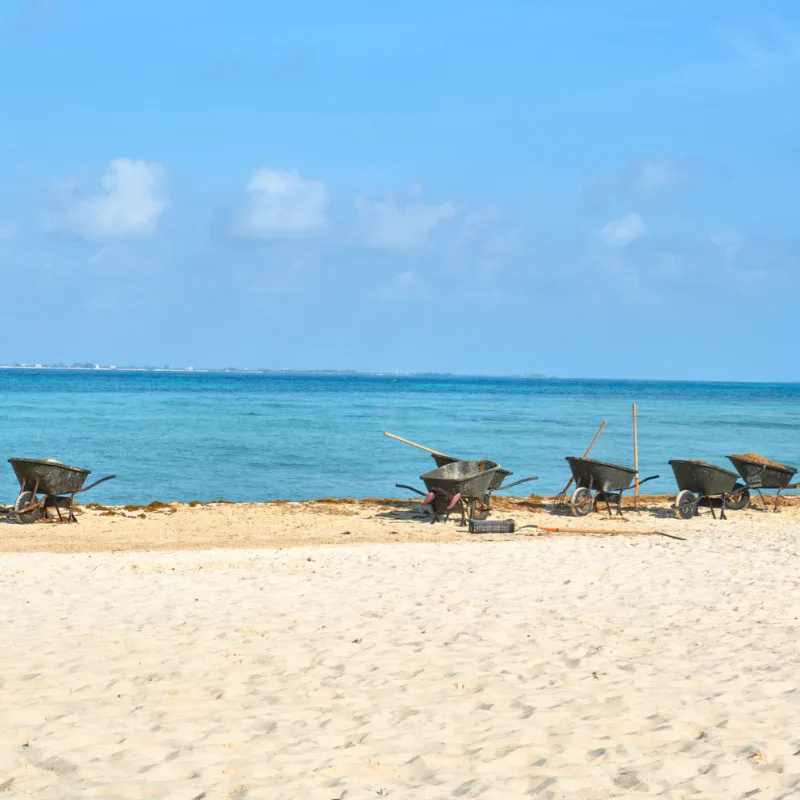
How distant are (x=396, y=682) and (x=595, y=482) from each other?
1131cm

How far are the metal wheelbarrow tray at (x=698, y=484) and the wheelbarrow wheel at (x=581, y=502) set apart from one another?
1613mm

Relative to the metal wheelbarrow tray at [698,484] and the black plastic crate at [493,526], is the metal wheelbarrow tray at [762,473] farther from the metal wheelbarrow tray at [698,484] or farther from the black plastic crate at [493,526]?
the black plastic crate at [493,526]

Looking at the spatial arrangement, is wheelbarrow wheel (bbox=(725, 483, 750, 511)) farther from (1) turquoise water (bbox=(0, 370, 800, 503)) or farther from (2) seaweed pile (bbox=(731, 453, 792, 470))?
(1) turquoise water (bbox=(0, 370, 800, 503))

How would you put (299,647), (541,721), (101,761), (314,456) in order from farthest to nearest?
(314,456) → (299,647) → (541,721) → (101,761)

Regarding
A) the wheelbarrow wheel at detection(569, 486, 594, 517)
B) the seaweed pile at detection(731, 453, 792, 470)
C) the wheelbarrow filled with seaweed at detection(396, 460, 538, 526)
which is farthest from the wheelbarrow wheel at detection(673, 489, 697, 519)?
the wheelbarrow filled with seaweed at detection(396, 460, 538, 526)

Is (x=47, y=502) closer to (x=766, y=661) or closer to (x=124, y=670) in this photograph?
(x=124, y=670)

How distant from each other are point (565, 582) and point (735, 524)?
8.11 metres

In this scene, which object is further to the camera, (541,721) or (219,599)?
(219,599)

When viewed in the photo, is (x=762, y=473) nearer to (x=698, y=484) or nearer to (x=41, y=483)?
(x=698, y=484)

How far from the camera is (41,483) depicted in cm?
1477

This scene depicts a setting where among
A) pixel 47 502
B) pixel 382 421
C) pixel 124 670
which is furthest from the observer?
pixel 382 421

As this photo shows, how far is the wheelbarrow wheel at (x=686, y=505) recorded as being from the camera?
671 inches

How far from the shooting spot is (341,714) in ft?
18.0

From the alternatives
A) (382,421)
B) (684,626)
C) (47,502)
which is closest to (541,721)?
(684,626)
